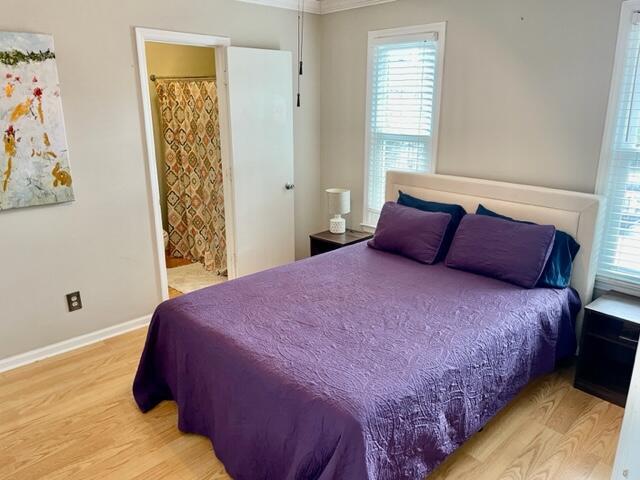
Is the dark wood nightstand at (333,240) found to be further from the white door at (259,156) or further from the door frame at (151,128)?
the door frame at (151,128)

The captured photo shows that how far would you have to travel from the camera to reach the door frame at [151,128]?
323 cm

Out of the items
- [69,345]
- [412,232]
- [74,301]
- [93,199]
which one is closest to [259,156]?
[93,199]

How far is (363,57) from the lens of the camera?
3.98 m

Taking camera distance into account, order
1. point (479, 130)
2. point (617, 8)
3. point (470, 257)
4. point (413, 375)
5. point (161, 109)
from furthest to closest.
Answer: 1. point (161, 109)
2. point (479, 130)
3. point (470, 257)
4. point (617, 8)
5. point (413, 375)

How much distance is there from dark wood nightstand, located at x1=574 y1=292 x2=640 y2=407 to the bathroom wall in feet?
12.5

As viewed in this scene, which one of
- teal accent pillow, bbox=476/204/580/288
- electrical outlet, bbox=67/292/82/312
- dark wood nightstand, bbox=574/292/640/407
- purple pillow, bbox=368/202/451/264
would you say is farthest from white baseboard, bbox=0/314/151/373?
dark wood nightstand, bbox=574/292/640/407

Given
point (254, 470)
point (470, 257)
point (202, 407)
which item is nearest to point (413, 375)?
→ point (254, 470)

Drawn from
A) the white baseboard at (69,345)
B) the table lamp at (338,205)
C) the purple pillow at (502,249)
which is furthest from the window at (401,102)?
the white baseboard at (69,345)

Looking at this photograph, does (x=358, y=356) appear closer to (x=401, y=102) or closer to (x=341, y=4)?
(x=401, y=102)

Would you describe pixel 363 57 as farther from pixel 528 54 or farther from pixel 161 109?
pixel 161 109

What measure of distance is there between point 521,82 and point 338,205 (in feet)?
5.57

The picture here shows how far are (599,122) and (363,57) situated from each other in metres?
1.97

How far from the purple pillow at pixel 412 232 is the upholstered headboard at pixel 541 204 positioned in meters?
0.27

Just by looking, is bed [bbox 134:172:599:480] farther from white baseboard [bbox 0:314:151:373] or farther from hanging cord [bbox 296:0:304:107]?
hanging cord [bbox 296:0:304:107]
